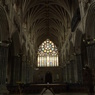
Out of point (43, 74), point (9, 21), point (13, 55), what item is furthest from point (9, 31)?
point (43, 74)

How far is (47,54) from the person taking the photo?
43.3 m

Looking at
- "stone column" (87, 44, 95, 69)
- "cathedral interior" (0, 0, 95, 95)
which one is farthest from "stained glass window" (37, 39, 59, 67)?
"stone column" (87, 44, 95, 69)

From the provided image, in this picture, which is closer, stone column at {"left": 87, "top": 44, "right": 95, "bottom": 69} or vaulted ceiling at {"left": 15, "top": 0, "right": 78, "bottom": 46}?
stone column at {"left": 87, "top": 44, "right": 95, "bottom": 69}

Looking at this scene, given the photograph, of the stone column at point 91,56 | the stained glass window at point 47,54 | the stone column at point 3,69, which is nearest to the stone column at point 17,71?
the stone column at point 3,69

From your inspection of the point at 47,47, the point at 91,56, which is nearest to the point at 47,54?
the point at 47,47

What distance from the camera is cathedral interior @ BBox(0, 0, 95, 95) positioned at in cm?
1338

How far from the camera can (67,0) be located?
78.4 ft

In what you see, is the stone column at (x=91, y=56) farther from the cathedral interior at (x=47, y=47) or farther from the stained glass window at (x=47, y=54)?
the stained glass window at (x=47, y=54)

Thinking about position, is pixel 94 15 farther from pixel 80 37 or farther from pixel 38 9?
pixel 38 9

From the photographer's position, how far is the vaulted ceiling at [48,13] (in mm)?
23358

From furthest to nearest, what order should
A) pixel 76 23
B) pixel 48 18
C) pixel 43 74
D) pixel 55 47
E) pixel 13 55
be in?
pixel 55 47
pixel 43 74
pixel 48 18
pixel 13 55
pixel 76 23

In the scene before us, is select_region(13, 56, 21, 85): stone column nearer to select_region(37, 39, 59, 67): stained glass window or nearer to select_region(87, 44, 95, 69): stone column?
select_region(87, 44, 95, 69): stone column

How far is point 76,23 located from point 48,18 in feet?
52.9

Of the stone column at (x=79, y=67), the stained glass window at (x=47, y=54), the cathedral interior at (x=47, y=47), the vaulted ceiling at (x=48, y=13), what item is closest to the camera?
the cathedral interior at (x=47, y=47)
